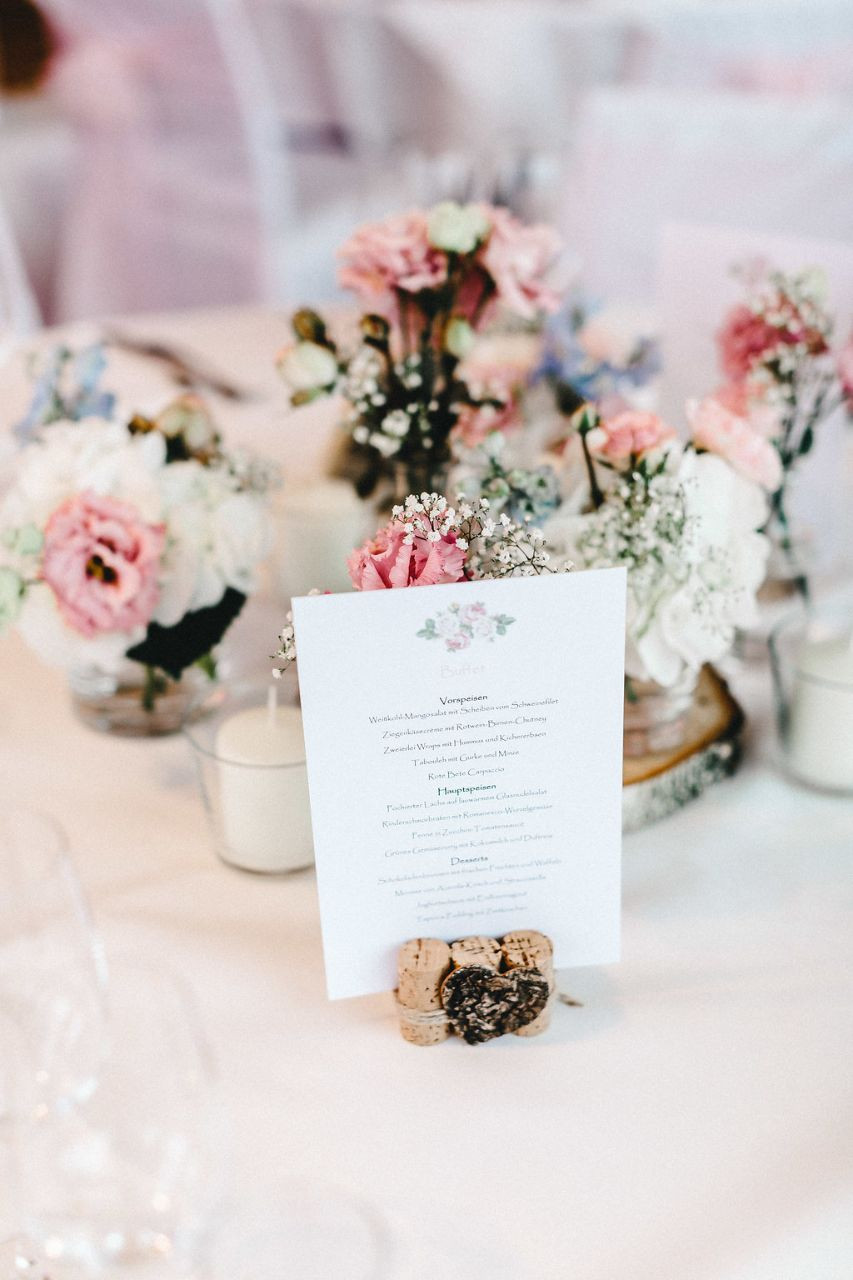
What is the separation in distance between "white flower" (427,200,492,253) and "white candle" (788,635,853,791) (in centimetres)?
46

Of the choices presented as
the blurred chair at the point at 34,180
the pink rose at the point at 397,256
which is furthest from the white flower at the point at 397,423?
the blurred chair at the point at 34,180

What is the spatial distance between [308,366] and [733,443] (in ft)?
1.27

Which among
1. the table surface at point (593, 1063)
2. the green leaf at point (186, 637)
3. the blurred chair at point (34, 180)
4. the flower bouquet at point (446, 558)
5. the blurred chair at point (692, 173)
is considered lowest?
the table surface at point (593, 1063)

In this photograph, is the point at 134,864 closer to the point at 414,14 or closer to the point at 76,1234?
the point at 76,1234

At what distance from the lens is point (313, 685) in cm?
66

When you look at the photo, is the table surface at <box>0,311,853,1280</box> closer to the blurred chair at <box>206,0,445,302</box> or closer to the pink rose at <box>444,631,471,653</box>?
the pink rose at <box>444,631,471,653</box>

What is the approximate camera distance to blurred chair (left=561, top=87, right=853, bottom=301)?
1995mm

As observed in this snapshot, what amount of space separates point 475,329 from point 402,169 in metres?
2.96

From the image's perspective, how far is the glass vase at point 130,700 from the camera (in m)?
Answer: 1.10

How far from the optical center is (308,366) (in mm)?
1039

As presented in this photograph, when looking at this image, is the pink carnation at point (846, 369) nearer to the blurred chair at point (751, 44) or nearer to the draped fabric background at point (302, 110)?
the draped fabric background at point (302, 110)

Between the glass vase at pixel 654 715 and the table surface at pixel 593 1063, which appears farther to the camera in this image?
the glass vase at pixel 654 715

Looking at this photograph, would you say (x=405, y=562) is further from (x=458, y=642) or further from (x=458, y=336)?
(x=458, y=336)

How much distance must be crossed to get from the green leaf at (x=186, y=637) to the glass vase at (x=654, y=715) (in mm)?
339
